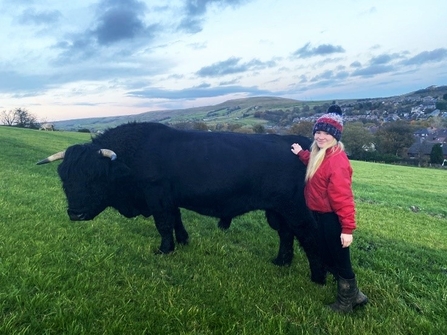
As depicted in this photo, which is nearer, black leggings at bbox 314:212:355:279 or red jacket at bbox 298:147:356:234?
red jacket at bbox 298:147:356:234

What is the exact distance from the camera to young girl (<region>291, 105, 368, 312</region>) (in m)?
4.36

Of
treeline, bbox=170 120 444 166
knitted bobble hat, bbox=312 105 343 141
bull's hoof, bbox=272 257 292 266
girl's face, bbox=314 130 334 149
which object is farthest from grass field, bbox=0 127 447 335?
treeline, bbox=170 120 444 166

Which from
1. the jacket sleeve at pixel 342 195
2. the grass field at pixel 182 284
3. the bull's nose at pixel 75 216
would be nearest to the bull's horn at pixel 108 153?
the bull's nose at pixel 75 216

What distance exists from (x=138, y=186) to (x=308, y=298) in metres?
3.44

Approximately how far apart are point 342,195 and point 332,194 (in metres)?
0.12

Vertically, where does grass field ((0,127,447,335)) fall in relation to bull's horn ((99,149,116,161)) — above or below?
below

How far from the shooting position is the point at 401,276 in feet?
20.0

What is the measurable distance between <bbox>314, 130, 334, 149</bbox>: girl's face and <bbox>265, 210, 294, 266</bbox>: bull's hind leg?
188cm

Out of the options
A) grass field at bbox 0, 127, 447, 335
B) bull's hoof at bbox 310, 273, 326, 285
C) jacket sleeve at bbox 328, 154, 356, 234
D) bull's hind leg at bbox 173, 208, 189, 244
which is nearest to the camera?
grass field at bbox 0, 127, 447, 335

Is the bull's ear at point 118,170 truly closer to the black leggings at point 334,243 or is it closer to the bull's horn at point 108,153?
the bull's horn at point 108,153

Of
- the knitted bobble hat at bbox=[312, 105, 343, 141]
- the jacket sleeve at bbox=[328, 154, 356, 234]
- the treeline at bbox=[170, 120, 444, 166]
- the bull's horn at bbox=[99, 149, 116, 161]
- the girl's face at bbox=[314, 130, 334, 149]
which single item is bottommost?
the treeline at bbox=[170, 120, 444, 166]

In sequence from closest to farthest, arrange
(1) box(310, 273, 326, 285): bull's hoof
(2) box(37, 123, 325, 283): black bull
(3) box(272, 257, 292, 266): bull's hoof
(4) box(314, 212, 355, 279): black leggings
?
(4) box(314, 212, 355, 279): black leggings
(1) box(310, 273, 326, 285): bull's hoof
(2) box(37, 123, 325, 283): black bull
(3) box(272, 257, 292, 266): bull's hoof

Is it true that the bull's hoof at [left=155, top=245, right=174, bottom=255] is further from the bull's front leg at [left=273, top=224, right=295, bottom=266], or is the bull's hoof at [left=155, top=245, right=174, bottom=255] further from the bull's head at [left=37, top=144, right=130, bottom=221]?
the bull's front leg at [left=273, top=224, right=295, bottom=266]

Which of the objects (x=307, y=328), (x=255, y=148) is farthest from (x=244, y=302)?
(x=255, y=148)
